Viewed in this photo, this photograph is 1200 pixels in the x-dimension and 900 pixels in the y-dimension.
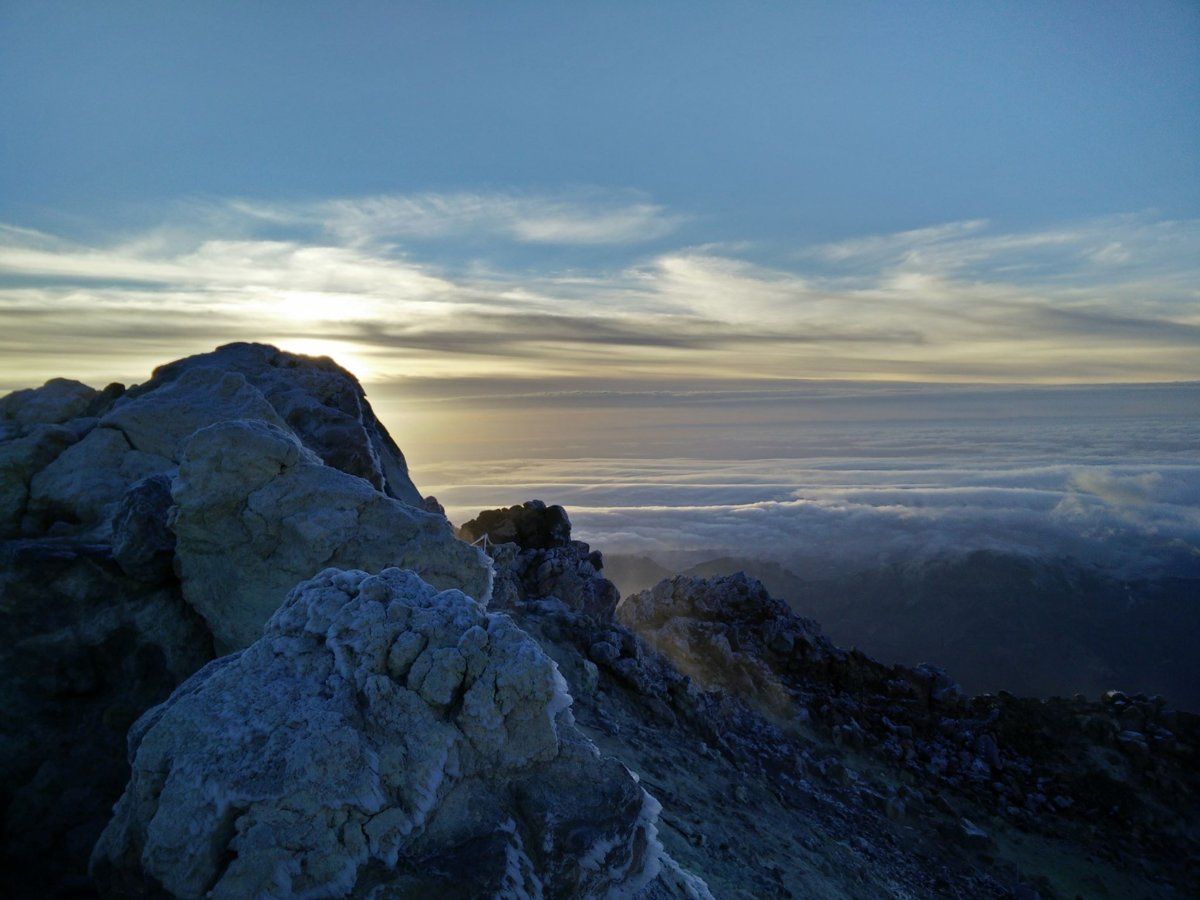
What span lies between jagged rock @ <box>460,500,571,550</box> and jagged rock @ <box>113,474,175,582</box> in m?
19.1

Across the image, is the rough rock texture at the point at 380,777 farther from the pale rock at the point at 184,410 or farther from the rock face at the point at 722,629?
the rock face at the point at 722,629

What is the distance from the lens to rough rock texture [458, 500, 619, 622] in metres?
27.8

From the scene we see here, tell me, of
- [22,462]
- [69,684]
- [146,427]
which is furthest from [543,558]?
[69,684]

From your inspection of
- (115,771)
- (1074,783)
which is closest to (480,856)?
(115,771)

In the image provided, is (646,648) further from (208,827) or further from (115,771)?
(208,827)

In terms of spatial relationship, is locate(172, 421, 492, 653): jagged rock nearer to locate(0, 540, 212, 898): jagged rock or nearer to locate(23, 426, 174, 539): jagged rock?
locate(0, 540, 212, 898): jagged rock

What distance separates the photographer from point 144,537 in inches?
469

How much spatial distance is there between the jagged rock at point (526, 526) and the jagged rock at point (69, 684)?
19.3 meters

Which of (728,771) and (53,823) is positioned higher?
(53,823)

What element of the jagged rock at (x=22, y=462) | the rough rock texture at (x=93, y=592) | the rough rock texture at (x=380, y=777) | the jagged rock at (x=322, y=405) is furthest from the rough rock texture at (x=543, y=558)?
the rough rock texture at (x=380, y=777)

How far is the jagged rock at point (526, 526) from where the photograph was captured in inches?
1233

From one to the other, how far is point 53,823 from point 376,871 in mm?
6712

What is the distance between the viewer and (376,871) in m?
6.21

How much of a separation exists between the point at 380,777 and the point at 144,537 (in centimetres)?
773
